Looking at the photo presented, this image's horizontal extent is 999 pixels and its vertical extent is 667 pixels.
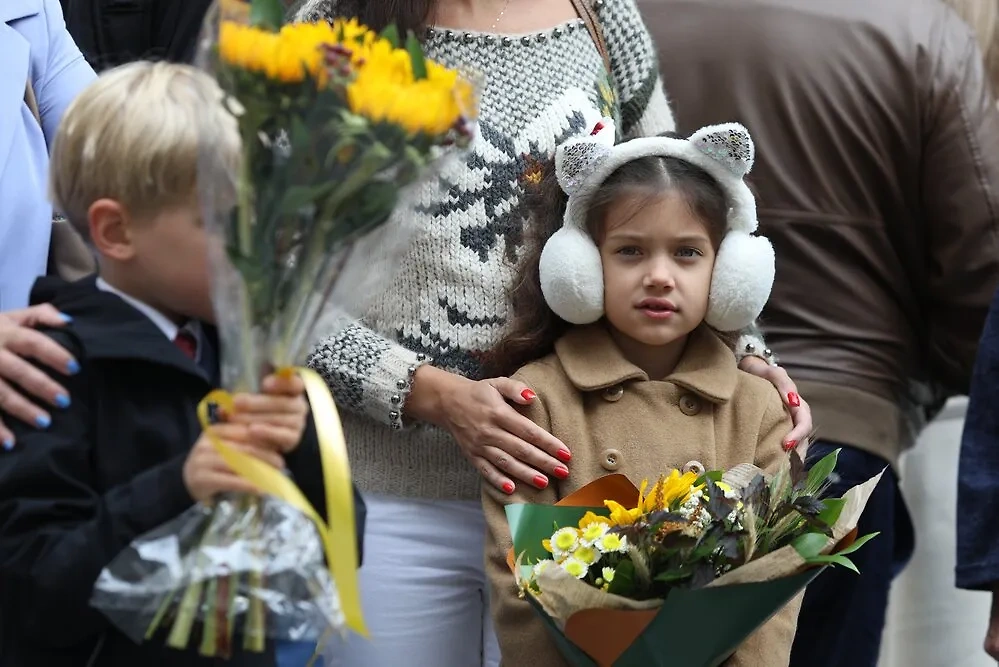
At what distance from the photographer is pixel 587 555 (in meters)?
1.98

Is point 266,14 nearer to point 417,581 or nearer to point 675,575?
point 675,575

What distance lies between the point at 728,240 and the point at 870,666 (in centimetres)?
146

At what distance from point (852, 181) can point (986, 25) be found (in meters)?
0.68

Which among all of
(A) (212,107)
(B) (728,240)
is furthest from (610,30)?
(A) (212,107)

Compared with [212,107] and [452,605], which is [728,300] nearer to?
[452,605]

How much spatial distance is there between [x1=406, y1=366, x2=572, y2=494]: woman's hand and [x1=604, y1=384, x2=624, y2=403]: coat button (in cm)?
11

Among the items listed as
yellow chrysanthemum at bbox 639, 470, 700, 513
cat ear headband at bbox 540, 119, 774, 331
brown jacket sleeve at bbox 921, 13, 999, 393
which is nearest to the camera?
yellow chrysanthemum at bbox 639, 470, 700, 513

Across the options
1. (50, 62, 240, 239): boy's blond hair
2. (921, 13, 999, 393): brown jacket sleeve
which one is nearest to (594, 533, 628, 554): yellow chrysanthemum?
(50, 62, 240, 239): boy's blond hair

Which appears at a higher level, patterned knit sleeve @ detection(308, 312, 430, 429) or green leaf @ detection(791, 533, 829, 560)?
patterned knit sleeve @ detection(308, 312, 430, 429)

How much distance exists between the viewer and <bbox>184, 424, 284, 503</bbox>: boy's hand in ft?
5.03

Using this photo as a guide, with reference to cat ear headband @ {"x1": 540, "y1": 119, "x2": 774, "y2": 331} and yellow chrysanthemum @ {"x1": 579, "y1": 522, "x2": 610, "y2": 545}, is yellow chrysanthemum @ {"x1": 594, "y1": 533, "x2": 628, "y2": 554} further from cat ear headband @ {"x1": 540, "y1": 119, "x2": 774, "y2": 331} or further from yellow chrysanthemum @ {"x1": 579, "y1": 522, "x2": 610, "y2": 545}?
cat ear headband @ {"x1": 540, "y1": 119, "x2": 774, "y2": 331}

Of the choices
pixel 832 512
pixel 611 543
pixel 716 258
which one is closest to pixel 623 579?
pixel 611 543

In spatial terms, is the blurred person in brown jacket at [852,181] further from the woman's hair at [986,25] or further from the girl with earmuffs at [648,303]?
the girl with earmuffs at [648,303]

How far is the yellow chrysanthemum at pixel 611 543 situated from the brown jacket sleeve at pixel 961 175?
5.36 ft
